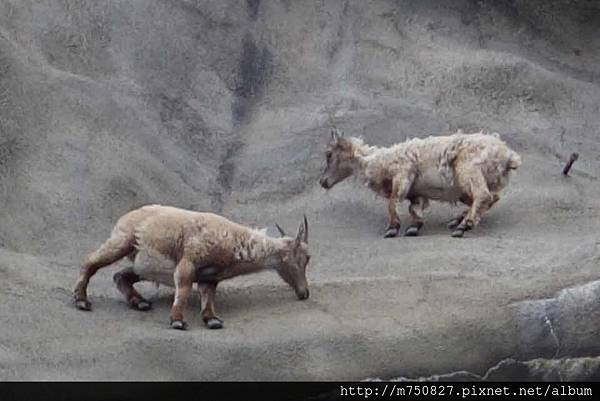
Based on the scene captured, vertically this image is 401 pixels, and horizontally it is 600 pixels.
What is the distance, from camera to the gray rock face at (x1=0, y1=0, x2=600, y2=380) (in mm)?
8805

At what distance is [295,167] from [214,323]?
11.5 feet

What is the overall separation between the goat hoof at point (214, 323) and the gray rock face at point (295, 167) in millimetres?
116

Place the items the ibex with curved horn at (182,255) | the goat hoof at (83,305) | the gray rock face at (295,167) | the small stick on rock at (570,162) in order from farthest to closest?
the small stick on rock at (570,162) < the ibex with curved horn at (182,255) < the goat hoof at (83,305) < the gray rock face at (295,167)

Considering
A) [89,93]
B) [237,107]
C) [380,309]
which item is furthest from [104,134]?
[380,309]

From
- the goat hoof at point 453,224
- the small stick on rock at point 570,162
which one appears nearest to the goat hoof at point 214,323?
the goat hoof at point 453,224

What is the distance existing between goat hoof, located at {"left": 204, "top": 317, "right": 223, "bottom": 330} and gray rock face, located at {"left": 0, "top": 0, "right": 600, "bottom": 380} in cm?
12

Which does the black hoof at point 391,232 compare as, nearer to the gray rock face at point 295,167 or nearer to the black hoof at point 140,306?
the gray rock face at point 295,167

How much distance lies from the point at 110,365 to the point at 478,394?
2211 millimetres

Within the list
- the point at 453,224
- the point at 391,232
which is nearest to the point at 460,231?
the point at 453,224

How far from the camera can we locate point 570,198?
11.6 meters

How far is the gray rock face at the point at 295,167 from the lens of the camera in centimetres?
880

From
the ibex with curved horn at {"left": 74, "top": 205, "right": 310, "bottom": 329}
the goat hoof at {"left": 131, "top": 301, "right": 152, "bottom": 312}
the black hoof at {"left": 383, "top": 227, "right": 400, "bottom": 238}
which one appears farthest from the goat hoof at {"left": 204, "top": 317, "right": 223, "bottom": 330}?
the black hoof at {"left": 383, "top": 227, "right": 400, "bottom": 238}

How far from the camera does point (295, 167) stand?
1238cm

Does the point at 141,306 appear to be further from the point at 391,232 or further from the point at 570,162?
the point at 570,162
